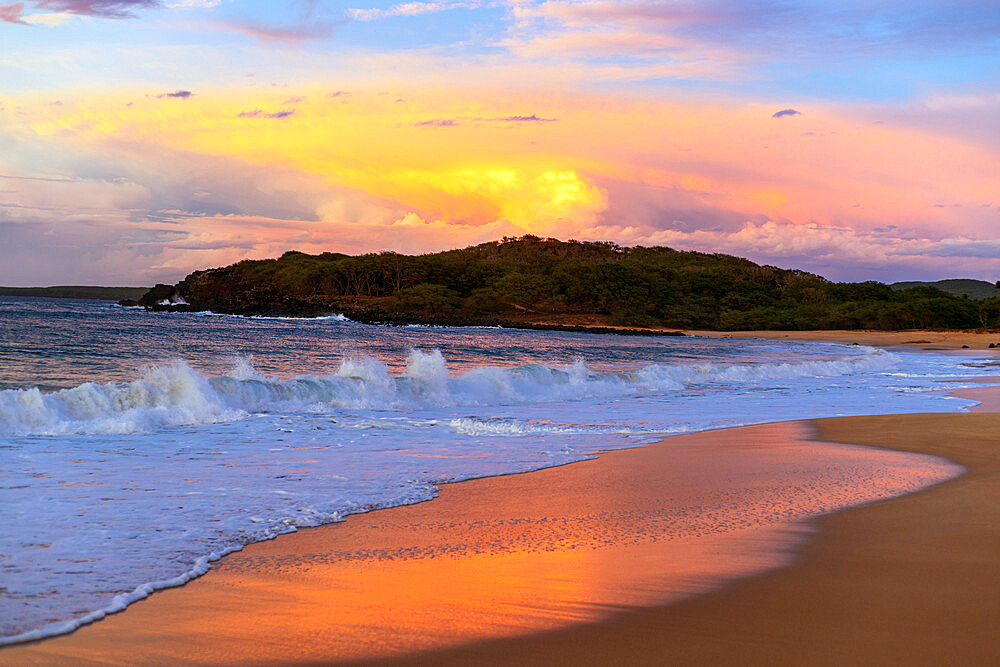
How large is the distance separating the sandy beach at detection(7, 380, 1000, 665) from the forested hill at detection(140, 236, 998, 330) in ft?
235

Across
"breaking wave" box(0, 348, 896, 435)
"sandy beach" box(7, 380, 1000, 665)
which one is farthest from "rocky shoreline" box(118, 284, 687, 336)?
"sandy beach" box(7, 380, 1000, 665)

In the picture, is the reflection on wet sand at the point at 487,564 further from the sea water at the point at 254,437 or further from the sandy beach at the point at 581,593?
the sea water at the point at 254,437

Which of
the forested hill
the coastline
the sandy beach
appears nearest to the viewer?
the sandy beach

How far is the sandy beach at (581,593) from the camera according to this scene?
3654mm

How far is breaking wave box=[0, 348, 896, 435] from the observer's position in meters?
11.4

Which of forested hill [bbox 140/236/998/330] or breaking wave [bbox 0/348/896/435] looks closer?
breaking wave [bbox 0/348/896/435]

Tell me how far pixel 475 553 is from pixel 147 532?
236 centimetres

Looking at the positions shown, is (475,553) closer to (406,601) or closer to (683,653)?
(406,601)

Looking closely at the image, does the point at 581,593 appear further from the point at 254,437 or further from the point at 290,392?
the point at 290,392

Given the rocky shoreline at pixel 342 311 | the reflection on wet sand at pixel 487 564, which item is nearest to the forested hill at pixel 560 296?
the rocky shoreline at pixel 342 311

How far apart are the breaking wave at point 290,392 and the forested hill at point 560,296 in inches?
2232

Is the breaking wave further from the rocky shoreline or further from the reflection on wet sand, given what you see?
the rocky shoreline

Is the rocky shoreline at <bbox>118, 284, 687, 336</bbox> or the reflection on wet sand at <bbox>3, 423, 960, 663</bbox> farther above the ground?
the rocky shoreline at <bbox>118, 284, 687, 336</bbox>

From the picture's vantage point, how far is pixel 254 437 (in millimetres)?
10992
